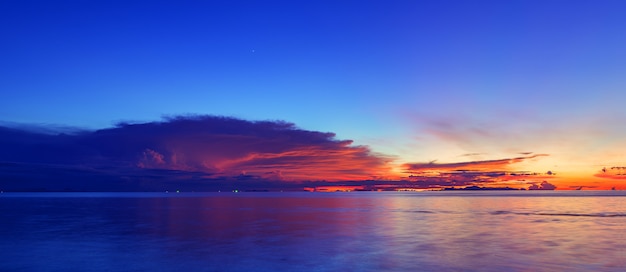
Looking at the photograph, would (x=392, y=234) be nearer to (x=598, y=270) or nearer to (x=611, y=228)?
(x=598, y=270)

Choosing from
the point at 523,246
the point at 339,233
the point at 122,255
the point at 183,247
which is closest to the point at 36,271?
the point at 122,255

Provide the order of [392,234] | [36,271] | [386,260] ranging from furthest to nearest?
[392,234] < [386,260] < [36,271]

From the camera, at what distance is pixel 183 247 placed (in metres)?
28.3

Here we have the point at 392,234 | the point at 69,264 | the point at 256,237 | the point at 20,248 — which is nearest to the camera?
the point at 69,264

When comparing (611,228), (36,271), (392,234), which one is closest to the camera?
(36,271)

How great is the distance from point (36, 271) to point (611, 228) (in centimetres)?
4142

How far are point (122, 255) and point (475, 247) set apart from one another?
1943 centimetres

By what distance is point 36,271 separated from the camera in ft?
69.9

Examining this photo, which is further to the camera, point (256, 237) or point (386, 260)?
point (256, 237)

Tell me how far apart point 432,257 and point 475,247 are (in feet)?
15.4

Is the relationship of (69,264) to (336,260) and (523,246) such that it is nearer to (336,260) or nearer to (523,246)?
(336,260)

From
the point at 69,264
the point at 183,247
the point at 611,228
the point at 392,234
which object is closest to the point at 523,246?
the point at 392,234

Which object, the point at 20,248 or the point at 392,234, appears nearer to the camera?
the point at 20,248

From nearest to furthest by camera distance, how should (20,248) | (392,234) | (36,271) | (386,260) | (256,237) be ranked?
(36,271) < (386,260) < (20,248) < (256,237) < (392,234)
